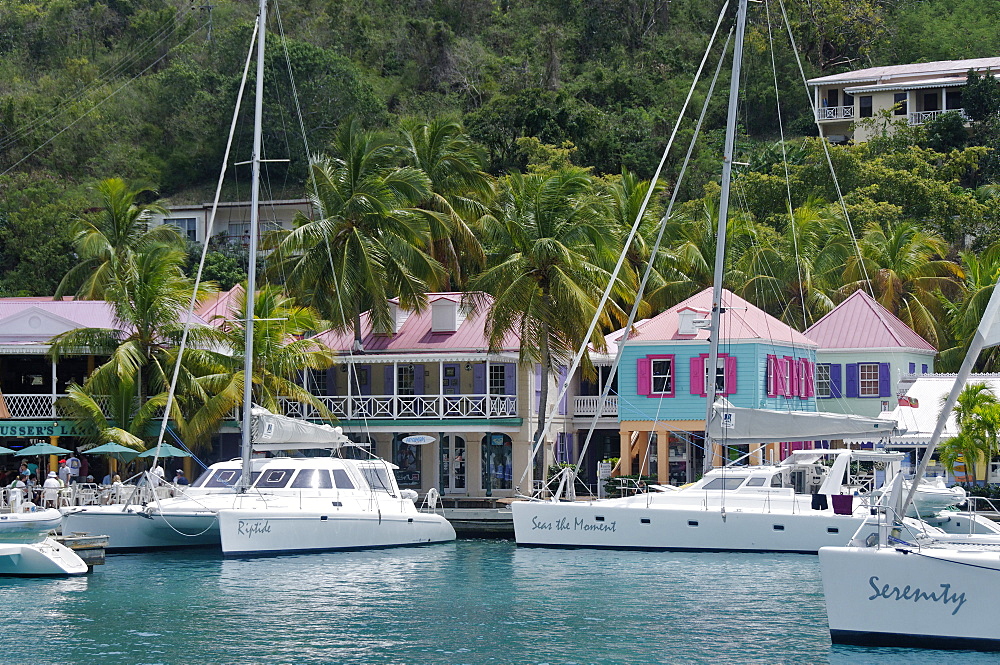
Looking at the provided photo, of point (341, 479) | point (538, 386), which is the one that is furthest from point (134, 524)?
point (538, 386)

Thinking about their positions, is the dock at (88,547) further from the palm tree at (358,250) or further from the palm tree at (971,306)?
the palm tree at (971,306)

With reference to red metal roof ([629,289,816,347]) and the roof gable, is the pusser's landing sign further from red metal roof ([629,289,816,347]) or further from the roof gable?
red metal roof ([629,289,816,347])

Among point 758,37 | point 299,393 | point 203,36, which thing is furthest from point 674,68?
point 299,393

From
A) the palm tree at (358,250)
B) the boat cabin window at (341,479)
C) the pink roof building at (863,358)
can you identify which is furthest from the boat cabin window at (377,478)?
the pink roof building at (863,358)

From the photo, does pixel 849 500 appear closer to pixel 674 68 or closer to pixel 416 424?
pixel 416 424

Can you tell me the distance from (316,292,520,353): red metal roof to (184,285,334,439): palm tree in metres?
2.33

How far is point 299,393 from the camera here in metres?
39.9

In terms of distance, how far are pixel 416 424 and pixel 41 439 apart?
1234cm

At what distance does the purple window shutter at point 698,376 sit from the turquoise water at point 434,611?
1094 cm

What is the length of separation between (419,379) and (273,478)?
1256 centimetres

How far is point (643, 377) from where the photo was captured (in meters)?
42.8

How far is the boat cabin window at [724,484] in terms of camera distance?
106 ft

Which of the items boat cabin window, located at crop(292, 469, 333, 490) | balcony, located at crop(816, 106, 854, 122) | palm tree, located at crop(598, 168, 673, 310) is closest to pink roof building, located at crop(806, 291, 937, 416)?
palm tree, located at crop(598, 168, 673, 310)

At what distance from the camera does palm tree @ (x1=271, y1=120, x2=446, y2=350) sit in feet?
139
